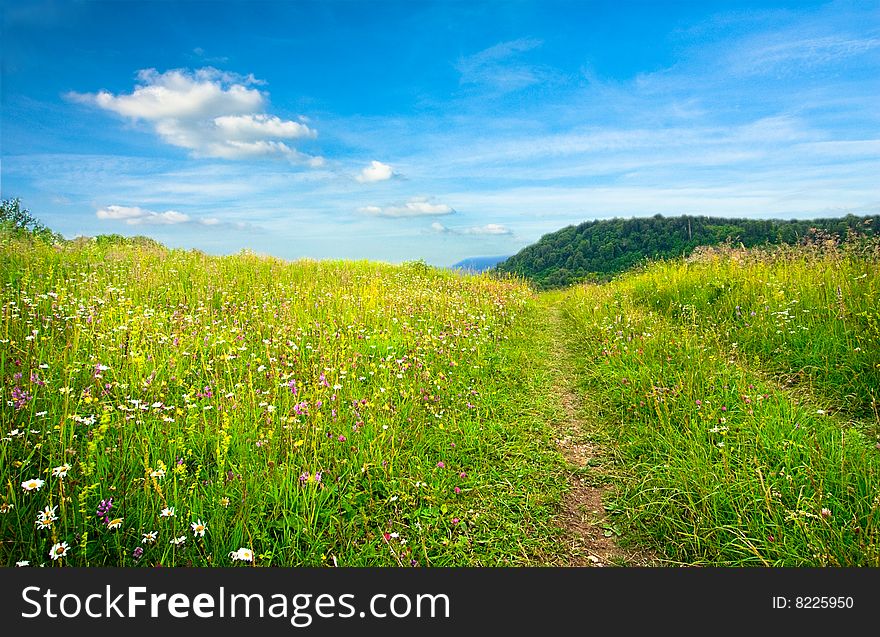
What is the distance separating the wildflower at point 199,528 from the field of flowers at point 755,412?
296 centimetres

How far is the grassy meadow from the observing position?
2877 mm

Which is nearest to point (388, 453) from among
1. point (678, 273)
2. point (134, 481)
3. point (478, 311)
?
point (134, 481)

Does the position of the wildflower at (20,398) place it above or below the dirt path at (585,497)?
above

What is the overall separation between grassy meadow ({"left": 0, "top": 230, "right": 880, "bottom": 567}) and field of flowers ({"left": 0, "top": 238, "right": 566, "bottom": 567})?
2 centimetres

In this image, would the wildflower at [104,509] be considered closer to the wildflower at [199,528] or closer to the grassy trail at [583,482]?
the wildflower at [199,528]

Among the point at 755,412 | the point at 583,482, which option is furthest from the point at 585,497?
the point at 755,412

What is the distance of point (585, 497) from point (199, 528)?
2.91m

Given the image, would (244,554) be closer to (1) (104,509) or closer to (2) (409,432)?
(1) (104,509)

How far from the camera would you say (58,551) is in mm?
2482

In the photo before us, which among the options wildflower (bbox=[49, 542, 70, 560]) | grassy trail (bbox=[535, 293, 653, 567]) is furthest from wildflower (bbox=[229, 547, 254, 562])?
grassy trail (bbox=[535, 293, 653, 567])

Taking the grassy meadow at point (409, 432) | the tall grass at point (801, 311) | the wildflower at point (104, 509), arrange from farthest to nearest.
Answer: the tall grass at point (801, 311)
the grassy meadow at point (409, 432)
the wildflower at point (104, 509)

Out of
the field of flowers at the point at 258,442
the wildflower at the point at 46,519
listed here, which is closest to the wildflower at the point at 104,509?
the field of flowers at the point at 258,442

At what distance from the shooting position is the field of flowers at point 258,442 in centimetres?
282

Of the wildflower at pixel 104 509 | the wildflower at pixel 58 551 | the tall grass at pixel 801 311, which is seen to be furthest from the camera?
the tall grass at pixel 801 311
